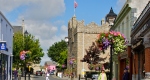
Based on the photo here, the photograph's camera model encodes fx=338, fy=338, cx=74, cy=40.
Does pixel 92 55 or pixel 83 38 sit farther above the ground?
pixel 83 38

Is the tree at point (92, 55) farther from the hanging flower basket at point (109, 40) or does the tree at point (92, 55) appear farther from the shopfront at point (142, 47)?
the hanging flower basket at point (109, 40)

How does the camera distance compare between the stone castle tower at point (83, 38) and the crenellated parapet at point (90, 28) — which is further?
the crenellated parapet at point (90, 28)

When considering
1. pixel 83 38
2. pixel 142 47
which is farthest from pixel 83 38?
pixel 142 47

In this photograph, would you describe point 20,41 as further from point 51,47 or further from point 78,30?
point 51,47

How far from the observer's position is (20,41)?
61.3m

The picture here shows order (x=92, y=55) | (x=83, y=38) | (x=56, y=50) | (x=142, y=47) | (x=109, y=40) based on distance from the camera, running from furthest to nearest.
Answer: (x=56, y=50)
(x=83, y=38)
(x=92, y=55)
(x=142, y=47)
(x=109, y=40)

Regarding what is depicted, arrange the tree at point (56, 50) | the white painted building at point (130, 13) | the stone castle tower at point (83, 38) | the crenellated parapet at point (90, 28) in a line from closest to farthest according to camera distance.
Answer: the white painted building at point (130, 13), the stone castle tower at point (83, 38), the crenellated parapet at point (90, 28), the tree at point (56, 50)

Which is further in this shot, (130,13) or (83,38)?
(83,38)

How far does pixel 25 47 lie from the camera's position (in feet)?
203

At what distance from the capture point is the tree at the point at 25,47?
2370 inches

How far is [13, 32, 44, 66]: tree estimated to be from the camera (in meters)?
60.2

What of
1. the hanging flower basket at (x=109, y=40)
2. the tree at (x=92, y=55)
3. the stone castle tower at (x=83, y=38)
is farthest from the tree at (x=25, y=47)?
the hanging flower basket at (x=109, y=40)

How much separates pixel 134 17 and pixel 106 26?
3993cm

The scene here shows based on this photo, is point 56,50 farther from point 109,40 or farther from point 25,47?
point 109,40
